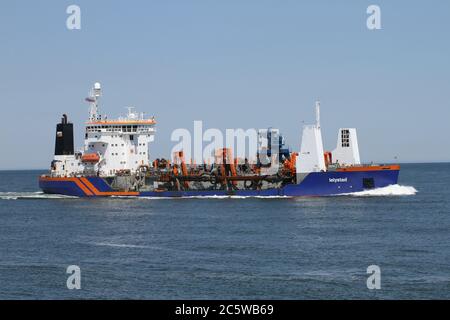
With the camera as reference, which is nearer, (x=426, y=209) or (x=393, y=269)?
(x=393, y=269)

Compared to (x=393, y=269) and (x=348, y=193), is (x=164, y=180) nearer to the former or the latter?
(x=348, y=193)

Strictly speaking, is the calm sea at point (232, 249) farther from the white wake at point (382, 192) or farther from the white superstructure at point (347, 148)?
the white superstructure at point (347, 148)

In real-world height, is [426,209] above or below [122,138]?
below

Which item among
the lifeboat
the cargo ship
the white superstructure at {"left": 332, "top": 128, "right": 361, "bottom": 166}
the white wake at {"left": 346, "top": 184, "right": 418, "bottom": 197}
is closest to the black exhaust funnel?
the cargo ship

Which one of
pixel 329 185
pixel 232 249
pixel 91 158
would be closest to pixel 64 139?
pixel 91 158

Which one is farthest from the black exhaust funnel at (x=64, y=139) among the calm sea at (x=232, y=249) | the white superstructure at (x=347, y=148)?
the white superstructure at (x=347, y=148)

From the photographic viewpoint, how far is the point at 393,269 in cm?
2966

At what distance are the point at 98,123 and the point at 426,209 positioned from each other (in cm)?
3386

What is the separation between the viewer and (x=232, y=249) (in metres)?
35.5

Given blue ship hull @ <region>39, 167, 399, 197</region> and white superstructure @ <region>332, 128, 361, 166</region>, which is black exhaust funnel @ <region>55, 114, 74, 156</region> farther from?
white superstructure @ <region>332, 128, 361, 166</region>

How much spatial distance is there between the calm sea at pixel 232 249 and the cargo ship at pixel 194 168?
2796 mm
